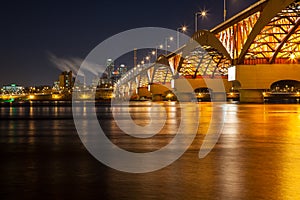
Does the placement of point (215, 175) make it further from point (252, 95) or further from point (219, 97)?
point (219, 97)

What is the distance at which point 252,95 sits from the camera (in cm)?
7331

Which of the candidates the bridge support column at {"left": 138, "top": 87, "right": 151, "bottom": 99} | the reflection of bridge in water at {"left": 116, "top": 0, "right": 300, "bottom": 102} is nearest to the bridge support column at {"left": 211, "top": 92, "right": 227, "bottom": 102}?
the reflection of bridge in water at {"left": 116, "top": 0, "right": 300, "bottom": 102}

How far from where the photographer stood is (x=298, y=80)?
6888 cm

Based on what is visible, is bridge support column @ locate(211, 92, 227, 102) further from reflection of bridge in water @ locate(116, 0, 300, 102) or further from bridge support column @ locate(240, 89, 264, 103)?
bridge support column @ locate(240, 89, 264, 103)

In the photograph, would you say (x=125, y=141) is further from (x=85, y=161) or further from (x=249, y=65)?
(x=249, y=65)

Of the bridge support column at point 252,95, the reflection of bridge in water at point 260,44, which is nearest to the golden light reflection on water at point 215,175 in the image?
the reflection of bridge in water at point 260,44

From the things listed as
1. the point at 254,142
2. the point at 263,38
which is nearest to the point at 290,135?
the point at 254,142

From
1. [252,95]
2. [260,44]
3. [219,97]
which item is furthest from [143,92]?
[260,44]

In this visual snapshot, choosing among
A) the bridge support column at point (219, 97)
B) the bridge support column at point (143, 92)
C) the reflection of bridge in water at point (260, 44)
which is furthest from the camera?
the bridge support column at point (143, 92)

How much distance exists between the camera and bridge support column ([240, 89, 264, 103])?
238 feet

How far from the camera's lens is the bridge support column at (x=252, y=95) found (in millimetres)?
72500

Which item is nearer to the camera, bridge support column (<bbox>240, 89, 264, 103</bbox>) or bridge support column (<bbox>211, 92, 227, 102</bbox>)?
bridge support column (<bbox>240, 89, 264, 103</bbox>)

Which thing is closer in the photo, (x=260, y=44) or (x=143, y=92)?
(x=260, y=44)

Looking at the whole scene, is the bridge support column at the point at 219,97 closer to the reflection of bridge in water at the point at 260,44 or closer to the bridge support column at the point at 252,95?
the reflection of bridge in water at the point at 260,44
